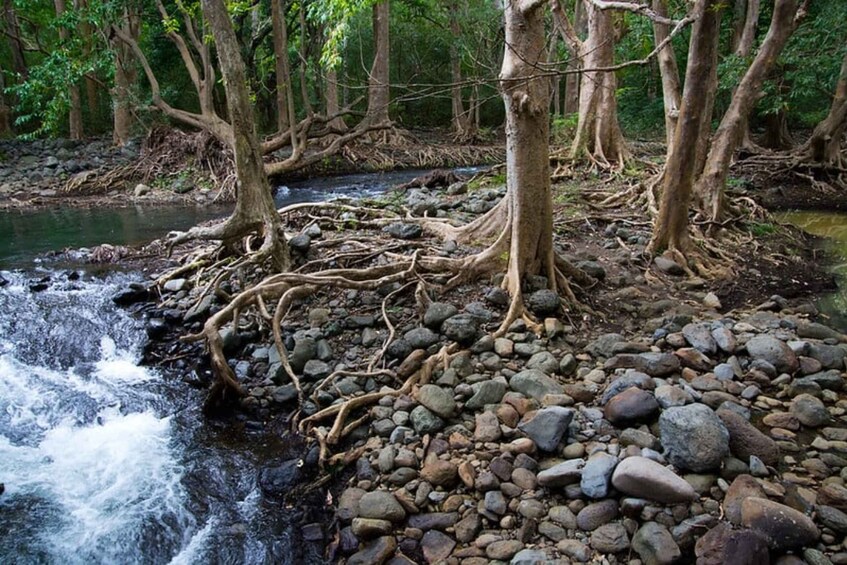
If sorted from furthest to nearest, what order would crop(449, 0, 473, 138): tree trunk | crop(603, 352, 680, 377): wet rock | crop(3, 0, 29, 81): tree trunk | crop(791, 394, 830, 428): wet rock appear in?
1. crop(449, 0, 473, 138): tree trunk
2. crop(3, 0, 29, 81): tree trunk
3. crop(603, 352, 680, 377): wet rock
4. crop(791, 394, 830, 428): wet rock

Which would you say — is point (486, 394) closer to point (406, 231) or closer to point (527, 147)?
point (527, 147)

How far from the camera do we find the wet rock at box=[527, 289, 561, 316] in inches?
195

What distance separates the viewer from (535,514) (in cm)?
312

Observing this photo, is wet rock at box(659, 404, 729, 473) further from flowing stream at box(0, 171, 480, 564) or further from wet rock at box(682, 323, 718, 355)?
flowing stream at box(0, 171, 480, 564)

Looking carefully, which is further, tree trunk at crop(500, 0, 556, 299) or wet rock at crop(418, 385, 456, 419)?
tree trunk at crop(500, 0, 556, 299)

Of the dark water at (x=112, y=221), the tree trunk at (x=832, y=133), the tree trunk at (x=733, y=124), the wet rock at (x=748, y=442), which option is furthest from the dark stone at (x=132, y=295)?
the tree trunk at (x=832, y=133)

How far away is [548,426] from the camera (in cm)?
355

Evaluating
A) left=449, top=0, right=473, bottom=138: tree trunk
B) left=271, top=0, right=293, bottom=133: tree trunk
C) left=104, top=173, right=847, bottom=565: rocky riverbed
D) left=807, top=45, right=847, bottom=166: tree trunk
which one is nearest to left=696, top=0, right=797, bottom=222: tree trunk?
left=104, top=173, right=847, bottom=565: rocky riverbed

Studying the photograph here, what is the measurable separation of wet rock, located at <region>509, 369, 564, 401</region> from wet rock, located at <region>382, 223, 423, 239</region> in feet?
9.94

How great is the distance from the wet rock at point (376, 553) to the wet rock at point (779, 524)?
1.80m

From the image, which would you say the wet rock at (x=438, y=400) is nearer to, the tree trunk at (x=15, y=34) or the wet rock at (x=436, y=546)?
the wet rock at (x=436, y=546)

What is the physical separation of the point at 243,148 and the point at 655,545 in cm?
513

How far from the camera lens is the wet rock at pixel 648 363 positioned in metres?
4.05

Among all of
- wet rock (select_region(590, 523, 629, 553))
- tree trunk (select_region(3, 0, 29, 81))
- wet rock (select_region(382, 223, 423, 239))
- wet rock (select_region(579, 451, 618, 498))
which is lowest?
wet rock (select_region(590, 523, 629, 553))
